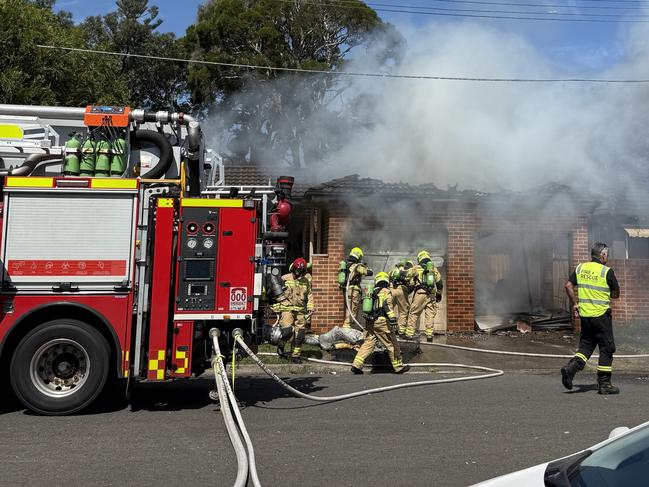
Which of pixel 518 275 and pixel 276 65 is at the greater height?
pixel 276 65

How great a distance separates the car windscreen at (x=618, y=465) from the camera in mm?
2143

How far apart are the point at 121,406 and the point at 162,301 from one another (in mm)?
1307

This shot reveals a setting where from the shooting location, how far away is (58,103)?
575 inches

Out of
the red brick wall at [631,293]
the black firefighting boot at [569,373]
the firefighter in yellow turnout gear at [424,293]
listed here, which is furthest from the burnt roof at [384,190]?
the black firefighting boot at [569,373]

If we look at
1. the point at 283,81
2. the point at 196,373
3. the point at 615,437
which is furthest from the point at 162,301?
the point at 283,81

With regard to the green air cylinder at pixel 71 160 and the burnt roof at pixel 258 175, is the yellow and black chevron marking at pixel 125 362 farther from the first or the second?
the burnt roof at pixel 258 175

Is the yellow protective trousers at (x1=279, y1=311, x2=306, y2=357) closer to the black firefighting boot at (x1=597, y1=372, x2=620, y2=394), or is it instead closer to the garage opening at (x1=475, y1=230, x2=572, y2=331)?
the black firefighting boot at (x1=597, y1=372, x2=620, y2=394)

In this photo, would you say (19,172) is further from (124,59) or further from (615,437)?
(124,59)

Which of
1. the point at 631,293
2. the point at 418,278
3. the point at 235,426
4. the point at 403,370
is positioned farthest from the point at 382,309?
the point at 631,293

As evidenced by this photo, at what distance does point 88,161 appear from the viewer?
6.38 m

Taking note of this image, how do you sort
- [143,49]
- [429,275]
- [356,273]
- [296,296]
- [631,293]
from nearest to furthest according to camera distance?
[296,296]
[356,273]
[429,275]
[631,293]
[143,49]

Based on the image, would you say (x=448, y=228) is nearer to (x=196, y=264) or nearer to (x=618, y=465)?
(x=196, y=264)

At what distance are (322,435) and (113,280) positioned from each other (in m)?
2.49

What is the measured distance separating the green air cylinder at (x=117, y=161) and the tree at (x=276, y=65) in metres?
11.7
